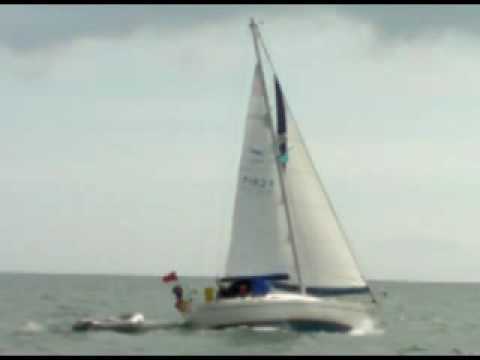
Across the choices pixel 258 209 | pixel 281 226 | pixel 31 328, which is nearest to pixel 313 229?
pixel 281 226

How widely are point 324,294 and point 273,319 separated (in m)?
3.23

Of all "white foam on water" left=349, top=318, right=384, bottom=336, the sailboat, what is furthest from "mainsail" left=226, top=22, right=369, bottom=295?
"white foam on water" left=349, top=318, right=384, bottom=336

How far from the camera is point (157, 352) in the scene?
30.5 metres

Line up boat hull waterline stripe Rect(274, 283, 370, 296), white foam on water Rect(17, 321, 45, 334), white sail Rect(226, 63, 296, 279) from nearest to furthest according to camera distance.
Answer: white sail Rect(226, 63, 296, 279), boat hull waterline stripe Rect(274, 283, 370, 296), white foam on water Rect(17, 321, 45, 334)

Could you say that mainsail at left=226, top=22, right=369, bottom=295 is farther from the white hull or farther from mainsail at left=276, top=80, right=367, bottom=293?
the white hull

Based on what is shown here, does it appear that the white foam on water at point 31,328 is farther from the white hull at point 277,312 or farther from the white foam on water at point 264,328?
the white foam on water at point 264,328

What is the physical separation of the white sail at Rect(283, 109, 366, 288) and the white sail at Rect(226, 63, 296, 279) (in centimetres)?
56

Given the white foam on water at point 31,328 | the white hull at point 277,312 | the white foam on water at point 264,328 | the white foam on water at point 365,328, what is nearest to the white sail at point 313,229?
the white foam on water at point 365,328

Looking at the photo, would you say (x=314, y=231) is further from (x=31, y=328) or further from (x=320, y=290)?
(x=31, y=328)

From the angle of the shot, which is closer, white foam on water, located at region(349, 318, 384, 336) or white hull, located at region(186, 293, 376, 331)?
white hull, located at region(186, 293, 376, 331)

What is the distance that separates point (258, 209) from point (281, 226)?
1.15m

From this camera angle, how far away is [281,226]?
1430 inches

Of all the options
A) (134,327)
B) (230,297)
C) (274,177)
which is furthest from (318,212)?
(134,327)

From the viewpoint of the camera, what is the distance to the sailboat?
35750 mm
